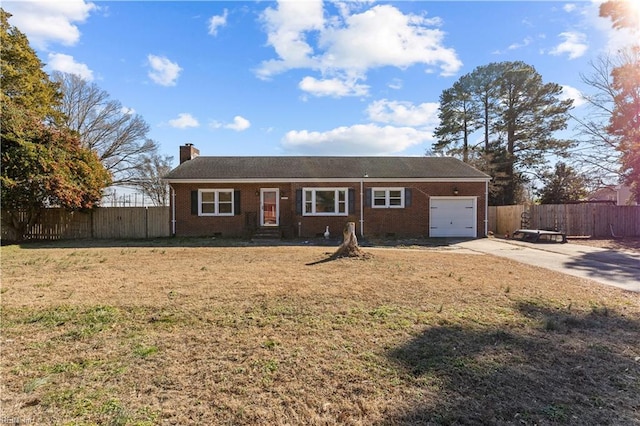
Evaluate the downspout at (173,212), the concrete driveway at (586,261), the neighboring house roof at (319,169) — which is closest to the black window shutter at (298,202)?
the neighboring house roof at (319,169)

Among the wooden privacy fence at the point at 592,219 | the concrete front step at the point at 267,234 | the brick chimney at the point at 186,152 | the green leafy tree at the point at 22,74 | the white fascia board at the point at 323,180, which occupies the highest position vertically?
the green leafy tree at the point at 22,74

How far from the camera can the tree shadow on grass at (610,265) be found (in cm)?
857

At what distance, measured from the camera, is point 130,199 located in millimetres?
23203

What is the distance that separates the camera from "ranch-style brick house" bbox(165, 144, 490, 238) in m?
18.4

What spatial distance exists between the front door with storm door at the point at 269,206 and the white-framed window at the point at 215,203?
1.64 metres

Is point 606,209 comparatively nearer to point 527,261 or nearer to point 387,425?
point 527,261

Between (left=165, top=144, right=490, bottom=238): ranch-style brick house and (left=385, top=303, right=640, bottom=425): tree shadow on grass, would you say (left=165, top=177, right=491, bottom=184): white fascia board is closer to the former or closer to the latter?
(left=165, top=144, right=490, bottom=238): ranch-style brick house

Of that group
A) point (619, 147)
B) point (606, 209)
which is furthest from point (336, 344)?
point (619, 147)

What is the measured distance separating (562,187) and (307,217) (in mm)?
22117

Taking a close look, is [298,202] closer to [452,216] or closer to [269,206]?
[269,206]

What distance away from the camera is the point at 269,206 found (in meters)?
18.8

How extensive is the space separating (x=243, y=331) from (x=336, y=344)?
3.85ft

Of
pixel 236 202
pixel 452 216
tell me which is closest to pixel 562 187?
pixel 452 216

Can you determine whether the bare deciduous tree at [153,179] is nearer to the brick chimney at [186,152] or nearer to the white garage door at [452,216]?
the brick chimney at [186,152]
